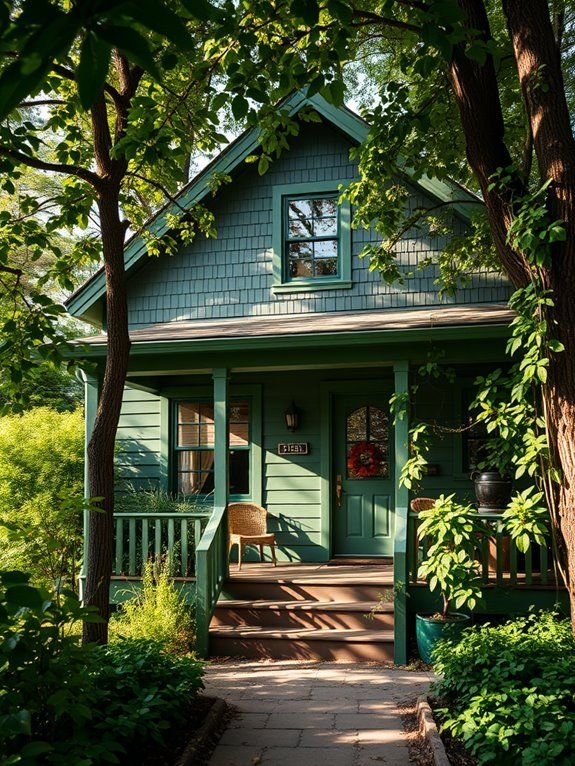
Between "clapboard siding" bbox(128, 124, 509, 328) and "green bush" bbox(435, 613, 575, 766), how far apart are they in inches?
212

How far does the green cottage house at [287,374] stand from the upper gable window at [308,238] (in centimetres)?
2

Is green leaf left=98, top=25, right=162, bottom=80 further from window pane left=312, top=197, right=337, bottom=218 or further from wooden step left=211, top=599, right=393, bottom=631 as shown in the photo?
window pane left=312, top=197, right=337, bottom=218

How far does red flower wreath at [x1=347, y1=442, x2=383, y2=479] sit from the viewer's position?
385 inches

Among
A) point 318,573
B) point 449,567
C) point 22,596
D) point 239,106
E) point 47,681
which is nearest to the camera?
point 22,596

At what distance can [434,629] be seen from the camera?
6.65m

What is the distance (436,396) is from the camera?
31.5ft

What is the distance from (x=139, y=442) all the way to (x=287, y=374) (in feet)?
7.87

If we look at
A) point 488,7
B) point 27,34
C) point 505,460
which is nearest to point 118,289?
point 505,460

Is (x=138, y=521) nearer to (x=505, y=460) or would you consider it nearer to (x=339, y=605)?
(x=339, y=605)

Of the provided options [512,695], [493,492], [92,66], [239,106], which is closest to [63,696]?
[512,695]

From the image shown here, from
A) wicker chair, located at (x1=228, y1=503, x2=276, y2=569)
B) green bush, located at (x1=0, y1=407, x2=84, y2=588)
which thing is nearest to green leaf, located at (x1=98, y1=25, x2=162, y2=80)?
wicker chair, located at (x1=228, y1=503, x2=276, y2=569)

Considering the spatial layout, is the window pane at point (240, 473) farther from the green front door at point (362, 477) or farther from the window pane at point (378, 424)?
the window pane at point (378, 424)

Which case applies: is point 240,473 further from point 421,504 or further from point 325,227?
point 325,227

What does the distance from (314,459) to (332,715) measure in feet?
15.6
